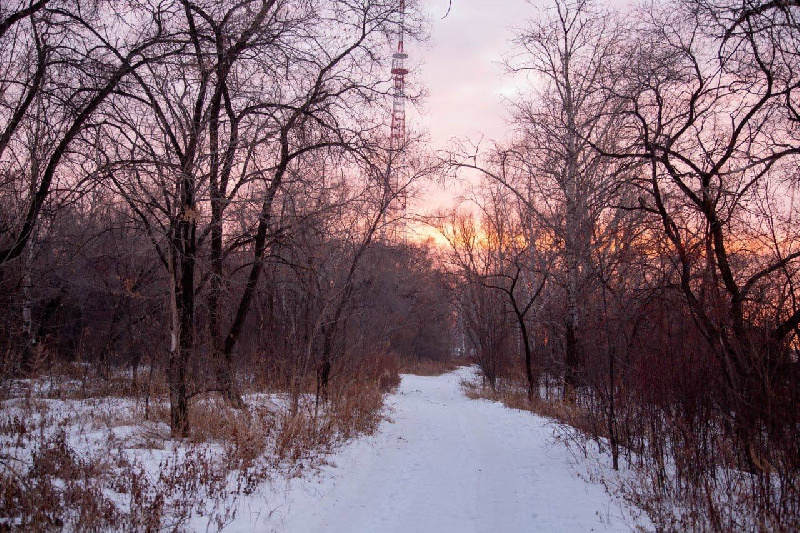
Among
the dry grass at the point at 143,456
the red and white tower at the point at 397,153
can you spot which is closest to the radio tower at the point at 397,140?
the red and white tower at the point at 397,153

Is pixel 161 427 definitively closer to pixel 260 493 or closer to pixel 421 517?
pixel 260 493

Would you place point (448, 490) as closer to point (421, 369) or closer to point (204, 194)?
point (204, 194)

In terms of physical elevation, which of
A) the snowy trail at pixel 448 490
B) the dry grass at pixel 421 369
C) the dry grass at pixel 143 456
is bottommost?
the dry grass at pixel 421 369

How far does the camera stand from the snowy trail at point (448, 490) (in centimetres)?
493

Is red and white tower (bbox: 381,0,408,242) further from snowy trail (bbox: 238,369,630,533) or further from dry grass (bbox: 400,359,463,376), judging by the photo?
dry grass (bbox: 400,359,463,376)

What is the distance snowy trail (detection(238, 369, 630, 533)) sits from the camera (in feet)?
16.2

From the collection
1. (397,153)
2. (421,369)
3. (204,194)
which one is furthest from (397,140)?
(421,369)

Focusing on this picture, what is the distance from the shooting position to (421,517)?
516 cm

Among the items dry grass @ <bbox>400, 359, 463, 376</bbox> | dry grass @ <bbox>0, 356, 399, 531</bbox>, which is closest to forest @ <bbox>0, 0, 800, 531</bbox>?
dry grass @ <bbox>0, 356, 399, 531</bbox>

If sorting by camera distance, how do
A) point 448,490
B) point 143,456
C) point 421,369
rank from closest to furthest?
point 143,456
point 448,490
point 421,369

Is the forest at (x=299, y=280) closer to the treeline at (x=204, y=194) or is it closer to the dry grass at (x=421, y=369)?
the treeline at (x=204, y=194)

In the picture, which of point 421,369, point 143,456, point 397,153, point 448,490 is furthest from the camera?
point 421,369

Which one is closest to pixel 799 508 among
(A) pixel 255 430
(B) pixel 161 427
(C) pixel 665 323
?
(C) pixel 665 323

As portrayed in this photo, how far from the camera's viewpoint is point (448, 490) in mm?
6172
